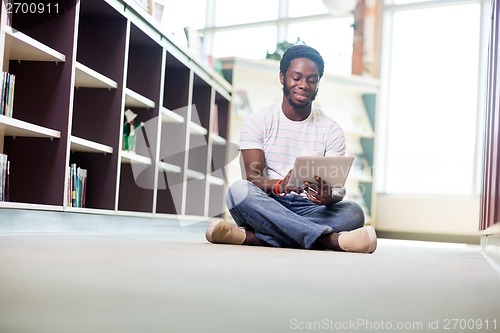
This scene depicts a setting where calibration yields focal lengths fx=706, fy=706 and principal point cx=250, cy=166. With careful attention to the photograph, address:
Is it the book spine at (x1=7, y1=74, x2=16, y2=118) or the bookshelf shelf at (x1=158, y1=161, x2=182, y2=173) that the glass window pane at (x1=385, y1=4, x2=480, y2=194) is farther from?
the book spine at (x1=7, y1=74, x2=16, y2=118)

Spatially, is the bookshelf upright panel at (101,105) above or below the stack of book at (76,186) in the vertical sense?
above

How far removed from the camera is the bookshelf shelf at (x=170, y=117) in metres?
4.55

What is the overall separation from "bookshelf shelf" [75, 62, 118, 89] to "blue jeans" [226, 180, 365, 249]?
3.65 feet

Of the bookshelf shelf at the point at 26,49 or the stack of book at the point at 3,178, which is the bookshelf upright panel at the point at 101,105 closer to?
the bookshelf shelf at the point at 26,49

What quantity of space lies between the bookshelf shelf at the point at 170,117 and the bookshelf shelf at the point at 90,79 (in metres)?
0.82

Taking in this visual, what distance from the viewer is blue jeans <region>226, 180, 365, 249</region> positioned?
2.54 m

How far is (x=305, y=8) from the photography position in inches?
291

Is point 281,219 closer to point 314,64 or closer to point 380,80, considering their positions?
point 314,64

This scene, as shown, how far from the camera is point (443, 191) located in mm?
6828

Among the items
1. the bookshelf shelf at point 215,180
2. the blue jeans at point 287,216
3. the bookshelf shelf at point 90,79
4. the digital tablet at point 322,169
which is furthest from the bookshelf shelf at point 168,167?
the digital tablet at point 322,169

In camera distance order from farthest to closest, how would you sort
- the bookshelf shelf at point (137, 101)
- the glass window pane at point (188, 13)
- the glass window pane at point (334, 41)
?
the glass window pane at point (334, 41), the glass window pane at point (188, 13), the bookshelf shelf at point (137, 101)

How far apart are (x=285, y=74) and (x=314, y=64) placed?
120 millimetres

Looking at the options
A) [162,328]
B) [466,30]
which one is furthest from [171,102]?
[162,328]

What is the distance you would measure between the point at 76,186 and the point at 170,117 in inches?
51.6
